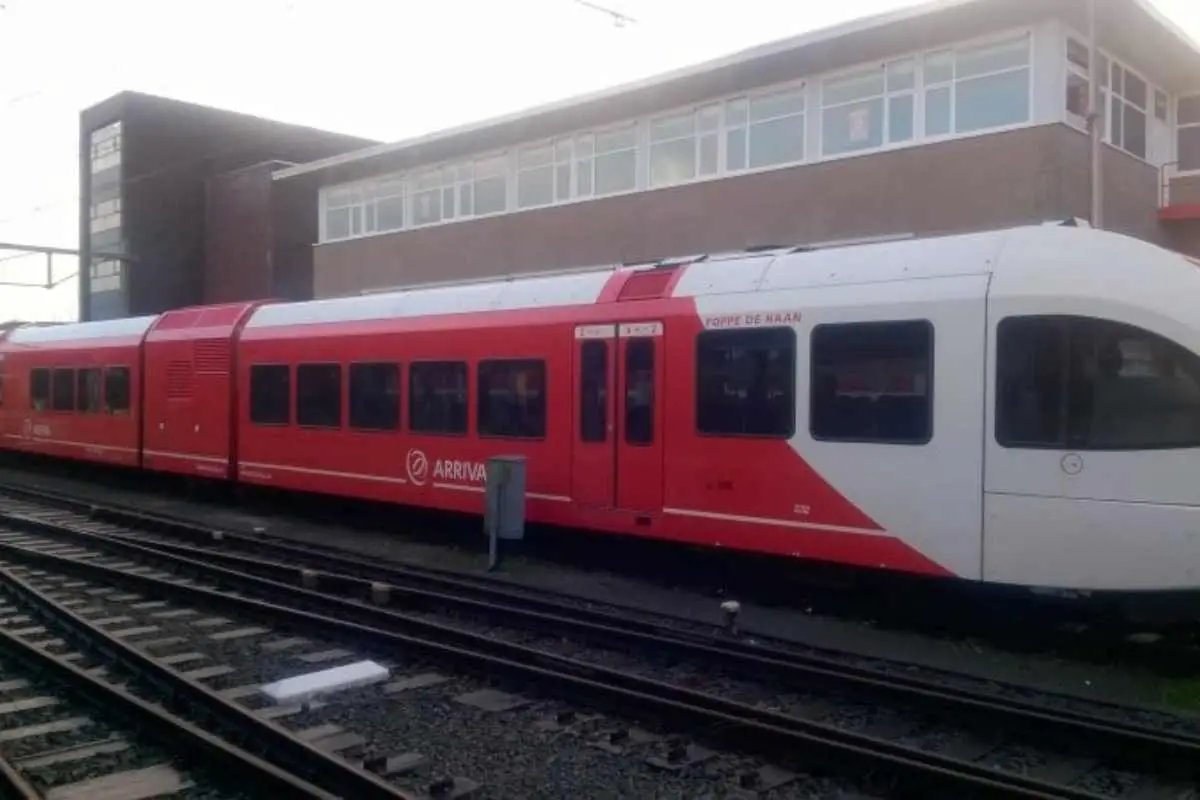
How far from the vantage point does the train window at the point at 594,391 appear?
1173 cm

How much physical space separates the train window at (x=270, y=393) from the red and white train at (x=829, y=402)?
78cm

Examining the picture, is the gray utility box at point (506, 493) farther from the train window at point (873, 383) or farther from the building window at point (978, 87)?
the building window at point (978, 87)

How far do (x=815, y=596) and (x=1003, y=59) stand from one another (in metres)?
12.1

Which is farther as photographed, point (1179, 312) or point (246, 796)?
point (1179, 312)

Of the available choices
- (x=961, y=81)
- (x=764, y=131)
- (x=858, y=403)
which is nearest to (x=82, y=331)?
(x=764, y=131)

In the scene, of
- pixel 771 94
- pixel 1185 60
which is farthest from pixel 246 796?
pixel 1185 60

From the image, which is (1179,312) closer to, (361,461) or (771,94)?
(361,461)

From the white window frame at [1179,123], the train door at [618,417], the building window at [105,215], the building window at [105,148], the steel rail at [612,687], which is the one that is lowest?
the steel rail at [612,687]

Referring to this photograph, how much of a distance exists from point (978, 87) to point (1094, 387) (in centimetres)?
1242

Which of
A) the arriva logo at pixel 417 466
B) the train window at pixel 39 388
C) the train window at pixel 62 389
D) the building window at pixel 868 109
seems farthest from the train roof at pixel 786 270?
the train window at pixel 39 388

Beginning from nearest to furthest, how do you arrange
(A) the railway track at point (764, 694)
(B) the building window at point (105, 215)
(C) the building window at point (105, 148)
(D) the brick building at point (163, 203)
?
(A) the railway track at point (764, 694), (D) the brick building at point (163, 203), (B) the building window at point (105, 215), (C) the building window at point (105, 148)

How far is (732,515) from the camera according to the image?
412 inches

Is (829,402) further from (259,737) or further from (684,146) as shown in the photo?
(684,146)

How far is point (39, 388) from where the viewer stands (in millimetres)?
23984
